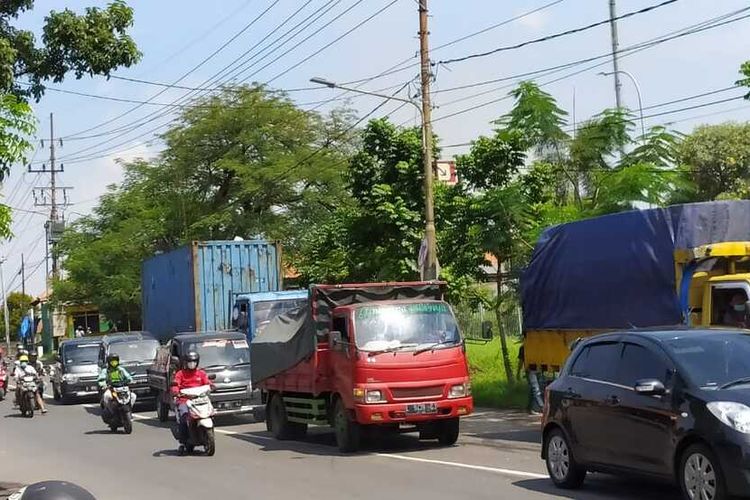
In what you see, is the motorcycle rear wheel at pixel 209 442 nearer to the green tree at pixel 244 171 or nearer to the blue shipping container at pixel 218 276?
the blue shipping container at pixel 218 276

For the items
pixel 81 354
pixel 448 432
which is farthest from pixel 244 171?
pixel 448 432

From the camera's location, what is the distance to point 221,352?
2236 cm

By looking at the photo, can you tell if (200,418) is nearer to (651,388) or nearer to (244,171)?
(651,388)

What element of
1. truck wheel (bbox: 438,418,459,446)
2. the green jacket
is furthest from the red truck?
the green jacket

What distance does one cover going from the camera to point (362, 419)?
49.6 ft

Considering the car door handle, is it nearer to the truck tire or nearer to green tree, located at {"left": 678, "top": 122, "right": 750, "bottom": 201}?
the truck tire

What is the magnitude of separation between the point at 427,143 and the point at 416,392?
8.46m

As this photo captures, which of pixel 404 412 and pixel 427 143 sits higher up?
pixel 427 143

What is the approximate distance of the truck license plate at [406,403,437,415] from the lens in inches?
597

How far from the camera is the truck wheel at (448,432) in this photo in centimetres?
1600

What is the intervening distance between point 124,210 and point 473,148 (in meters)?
35.2

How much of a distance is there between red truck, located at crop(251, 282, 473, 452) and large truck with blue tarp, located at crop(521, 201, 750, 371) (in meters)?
1.50

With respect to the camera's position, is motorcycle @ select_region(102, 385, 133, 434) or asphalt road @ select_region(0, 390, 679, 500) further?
motorcycle @ select_region(102, 385, 133, 434)

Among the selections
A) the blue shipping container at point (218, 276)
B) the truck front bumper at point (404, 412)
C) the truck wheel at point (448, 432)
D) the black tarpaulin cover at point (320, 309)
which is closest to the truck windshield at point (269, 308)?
the blue shipping container at point (218, 276)
